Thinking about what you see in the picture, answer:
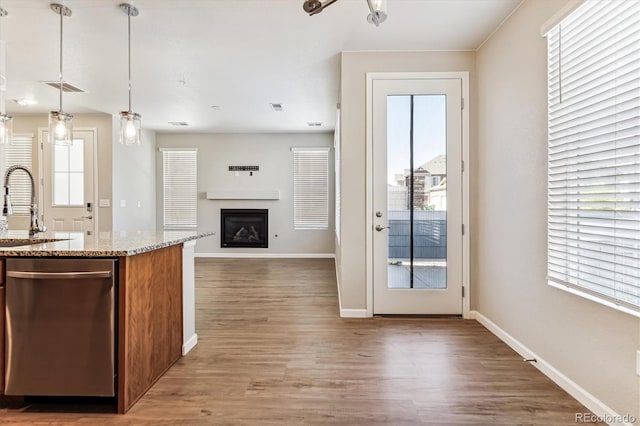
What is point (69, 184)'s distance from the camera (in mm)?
5801

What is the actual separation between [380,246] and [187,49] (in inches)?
108

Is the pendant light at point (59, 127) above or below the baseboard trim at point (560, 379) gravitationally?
above

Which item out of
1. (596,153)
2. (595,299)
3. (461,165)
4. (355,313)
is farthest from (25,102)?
(595,299)

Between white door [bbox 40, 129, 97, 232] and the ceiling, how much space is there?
1087 mm

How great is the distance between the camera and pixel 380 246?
3303 mm

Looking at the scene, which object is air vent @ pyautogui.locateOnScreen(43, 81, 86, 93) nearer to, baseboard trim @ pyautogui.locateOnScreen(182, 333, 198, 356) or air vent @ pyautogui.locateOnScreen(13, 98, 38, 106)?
air vent @ pyautogui.locateOnScreen(13, 98, 38, 106)

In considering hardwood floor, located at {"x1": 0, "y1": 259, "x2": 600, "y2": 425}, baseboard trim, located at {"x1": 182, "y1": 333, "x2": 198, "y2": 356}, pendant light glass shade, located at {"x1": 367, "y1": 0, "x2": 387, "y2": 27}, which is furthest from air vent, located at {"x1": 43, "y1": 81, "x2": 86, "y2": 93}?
pendant light glass shade, located at {"x1": 367, "y1": 0, "x2": 387, "y2": 27}

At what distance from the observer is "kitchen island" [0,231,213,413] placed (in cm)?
178

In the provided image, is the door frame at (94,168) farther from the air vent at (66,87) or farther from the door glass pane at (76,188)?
the air vent at (66,87)

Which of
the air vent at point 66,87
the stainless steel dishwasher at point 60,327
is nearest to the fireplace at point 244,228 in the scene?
the air vent at point 66,87

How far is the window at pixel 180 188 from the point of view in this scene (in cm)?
721

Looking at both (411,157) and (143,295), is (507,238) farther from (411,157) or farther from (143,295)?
(143,295)

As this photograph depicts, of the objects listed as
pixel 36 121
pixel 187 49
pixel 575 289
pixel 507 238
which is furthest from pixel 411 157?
pixel 36 121

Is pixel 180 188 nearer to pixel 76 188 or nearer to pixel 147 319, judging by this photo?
pixel 76 188
